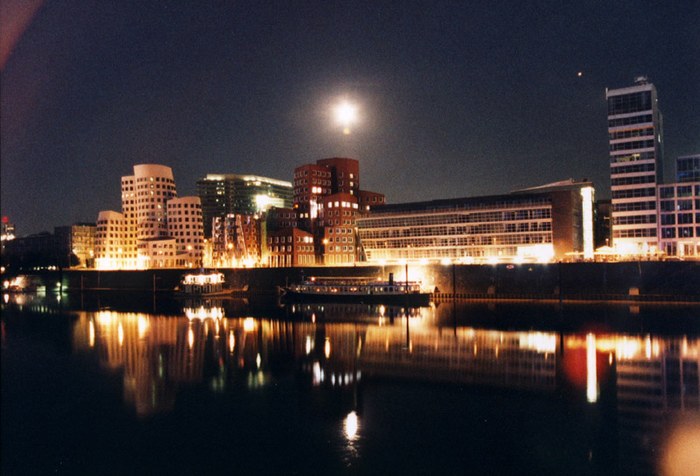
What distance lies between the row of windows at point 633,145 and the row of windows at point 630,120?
324 cm

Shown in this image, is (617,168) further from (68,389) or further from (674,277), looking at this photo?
(68,389)

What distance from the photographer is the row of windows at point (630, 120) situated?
94250 mm

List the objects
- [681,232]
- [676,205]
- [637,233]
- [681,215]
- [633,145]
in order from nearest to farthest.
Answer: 1. [681,232]
2. [681,215]
3. [676,205]
4. [637,233]
5. [633,145]

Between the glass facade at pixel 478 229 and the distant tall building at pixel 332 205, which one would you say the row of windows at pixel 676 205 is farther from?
the distant tall building at pixel 332 205

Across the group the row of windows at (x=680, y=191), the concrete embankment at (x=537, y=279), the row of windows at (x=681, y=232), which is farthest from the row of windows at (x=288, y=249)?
the row of windows at (x=680, y=191)

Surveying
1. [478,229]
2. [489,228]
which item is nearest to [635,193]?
[489,228]

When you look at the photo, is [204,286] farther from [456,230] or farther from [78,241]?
[78,241]

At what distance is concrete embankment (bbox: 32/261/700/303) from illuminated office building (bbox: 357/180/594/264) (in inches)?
324

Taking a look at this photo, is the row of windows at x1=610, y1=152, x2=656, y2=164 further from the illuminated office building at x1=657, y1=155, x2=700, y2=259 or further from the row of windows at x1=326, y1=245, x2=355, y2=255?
the row of windows at x1=326, y1=245, x2=355, y2=255

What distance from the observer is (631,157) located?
312ft

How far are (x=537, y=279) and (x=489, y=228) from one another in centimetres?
1860

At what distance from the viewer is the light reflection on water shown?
2875 cm

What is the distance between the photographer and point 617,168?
96.3m

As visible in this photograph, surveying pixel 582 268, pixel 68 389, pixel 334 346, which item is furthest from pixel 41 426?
pixel 582 268
